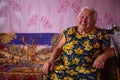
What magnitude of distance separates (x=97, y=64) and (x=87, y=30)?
461 millimetres

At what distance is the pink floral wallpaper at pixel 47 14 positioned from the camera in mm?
3182

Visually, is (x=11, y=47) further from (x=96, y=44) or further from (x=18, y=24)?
(x=96, y=44)

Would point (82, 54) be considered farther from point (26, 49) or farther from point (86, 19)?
point (26, 49)

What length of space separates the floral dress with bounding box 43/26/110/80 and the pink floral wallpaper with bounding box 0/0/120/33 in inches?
39.1

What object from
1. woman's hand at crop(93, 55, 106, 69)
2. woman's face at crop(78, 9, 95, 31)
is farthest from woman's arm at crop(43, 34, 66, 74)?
woman's hand at crop(93, 55, 106, 69)

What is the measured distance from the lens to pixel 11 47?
10.4 feet

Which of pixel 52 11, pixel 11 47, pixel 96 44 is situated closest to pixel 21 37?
pixel 11 47

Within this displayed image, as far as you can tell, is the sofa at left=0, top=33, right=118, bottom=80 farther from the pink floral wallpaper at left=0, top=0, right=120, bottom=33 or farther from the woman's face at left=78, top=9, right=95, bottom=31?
the woman's face at left=78, top=9, right=95, bottom=31

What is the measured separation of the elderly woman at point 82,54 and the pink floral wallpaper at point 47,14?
93 cm

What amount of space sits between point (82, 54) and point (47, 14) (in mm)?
1351

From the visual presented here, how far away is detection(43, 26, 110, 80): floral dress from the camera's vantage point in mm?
2043

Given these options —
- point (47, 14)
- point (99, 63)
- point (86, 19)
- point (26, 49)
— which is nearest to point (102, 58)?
point (99, 63)

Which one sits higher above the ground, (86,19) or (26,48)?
(86,19)

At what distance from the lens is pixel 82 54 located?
85.0 inches
